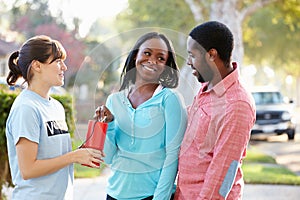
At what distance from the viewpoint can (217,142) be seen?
2.67 m

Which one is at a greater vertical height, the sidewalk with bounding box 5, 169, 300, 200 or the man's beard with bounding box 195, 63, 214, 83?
the man's beard with bounding box 195, 63, 214, 83

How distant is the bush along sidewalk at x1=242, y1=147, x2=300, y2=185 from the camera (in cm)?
912

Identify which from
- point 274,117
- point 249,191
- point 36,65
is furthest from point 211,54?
point 274,117

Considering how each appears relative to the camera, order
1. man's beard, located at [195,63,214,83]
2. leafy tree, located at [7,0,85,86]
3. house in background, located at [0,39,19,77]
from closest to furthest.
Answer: man's beard, located at [195,63,214,83] → house in background, located at [0,39,19,77] → leafy tree, located at [7,0,85,86]

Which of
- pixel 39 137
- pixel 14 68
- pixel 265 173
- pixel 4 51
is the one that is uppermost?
pixel 14 68

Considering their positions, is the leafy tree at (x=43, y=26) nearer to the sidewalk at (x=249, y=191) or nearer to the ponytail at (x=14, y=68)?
the sidewalk at (x=249, y=191)

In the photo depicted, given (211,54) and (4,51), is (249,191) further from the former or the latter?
(4,51)

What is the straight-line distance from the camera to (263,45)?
3431cm

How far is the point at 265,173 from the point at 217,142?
7.58 meters

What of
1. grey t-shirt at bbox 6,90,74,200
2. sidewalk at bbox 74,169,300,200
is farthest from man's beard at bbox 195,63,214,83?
sidewalk at bbox 74,169,300,200

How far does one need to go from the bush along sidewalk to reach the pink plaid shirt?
642cm

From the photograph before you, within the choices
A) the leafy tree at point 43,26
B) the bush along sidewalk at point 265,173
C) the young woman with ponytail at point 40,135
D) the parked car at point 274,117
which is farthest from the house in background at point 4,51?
the young woman with ponytail at point 40,135

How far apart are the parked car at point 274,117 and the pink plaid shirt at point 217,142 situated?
14.9 meters

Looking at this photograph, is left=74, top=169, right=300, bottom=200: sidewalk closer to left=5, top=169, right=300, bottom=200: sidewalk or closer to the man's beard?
→ left=5, top=169, right=300, bottom=200: sidewalk
